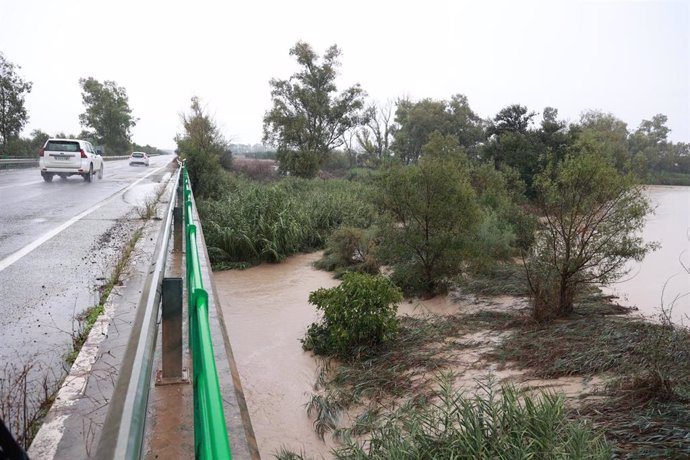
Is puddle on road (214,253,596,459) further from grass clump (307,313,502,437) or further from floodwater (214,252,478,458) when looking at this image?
grass clump (307,313,502,437)

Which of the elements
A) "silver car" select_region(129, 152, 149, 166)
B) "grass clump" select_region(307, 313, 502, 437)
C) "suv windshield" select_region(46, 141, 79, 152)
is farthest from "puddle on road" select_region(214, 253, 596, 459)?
"silver car" select_region(129, 152, 149, 166)

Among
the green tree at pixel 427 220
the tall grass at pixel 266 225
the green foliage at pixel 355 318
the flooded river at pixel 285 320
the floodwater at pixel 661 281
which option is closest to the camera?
the flooded river at pixel 285 320

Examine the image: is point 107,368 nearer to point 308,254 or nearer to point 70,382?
point 70,382

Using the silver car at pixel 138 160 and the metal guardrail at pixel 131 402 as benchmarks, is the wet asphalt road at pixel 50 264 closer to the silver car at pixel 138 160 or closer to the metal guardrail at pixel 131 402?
the metal guardrail at pixel 131 402

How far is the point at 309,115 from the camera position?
3791 centimetres

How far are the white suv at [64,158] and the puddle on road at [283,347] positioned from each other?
1047 centimetres

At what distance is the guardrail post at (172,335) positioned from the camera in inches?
106

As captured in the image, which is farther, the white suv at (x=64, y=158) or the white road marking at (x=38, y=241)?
the white suv at (x=64, y=158)

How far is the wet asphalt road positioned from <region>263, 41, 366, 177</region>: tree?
73.6ft

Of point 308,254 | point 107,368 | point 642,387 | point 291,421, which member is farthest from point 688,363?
point 308,254

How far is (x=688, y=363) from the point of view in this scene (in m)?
4.98

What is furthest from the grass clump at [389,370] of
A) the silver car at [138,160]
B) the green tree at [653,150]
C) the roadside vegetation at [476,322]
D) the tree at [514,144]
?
the green tree at [653,150]

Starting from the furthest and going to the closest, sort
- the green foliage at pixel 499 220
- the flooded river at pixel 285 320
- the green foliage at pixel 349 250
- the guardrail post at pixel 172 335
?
the green foliage at pixel 349 250 → the green foliage at pixel 499 220 → the flooded river at pixel 285 320 → the guardrail post at pixel 172 335

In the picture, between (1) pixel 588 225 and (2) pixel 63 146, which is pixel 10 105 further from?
Result: (1) pixel 588 225
